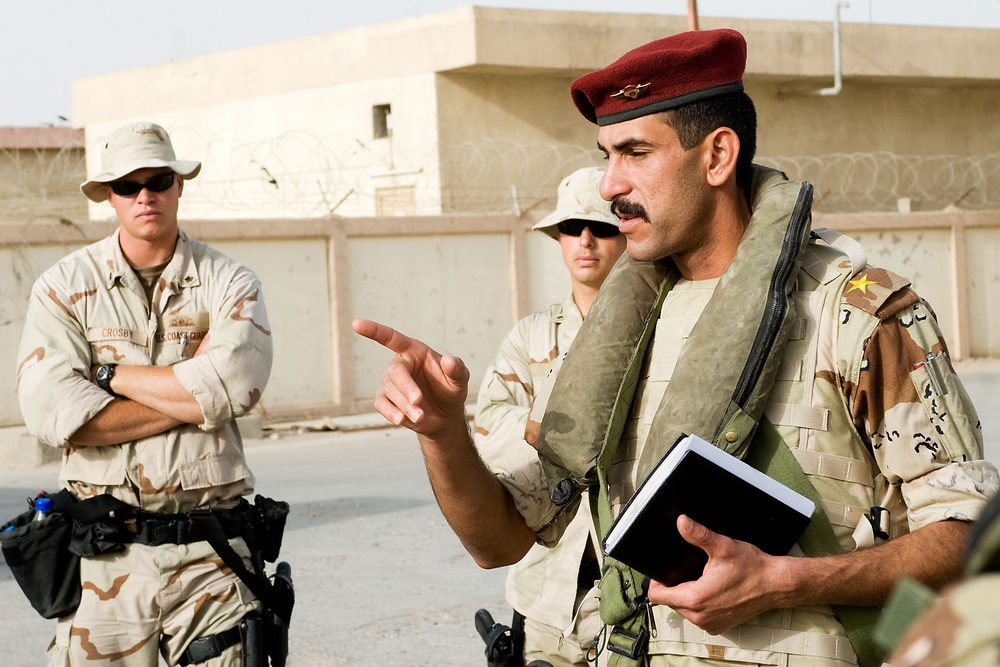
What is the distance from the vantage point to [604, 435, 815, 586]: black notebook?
200cm

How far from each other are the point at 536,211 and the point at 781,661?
1488 cm

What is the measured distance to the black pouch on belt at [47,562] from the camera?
3869 mm

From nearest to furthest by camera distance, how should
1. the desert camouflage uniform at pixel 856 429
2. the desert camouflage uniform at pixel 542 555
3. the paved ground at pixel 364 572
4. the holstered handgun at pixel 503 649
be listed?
the desert camouflage uniform at pixel 856 429, the desert camouflage uniform at pixel 542 555, the holstered handgun at pixel 503 649, the paved ground at pixel 364 572

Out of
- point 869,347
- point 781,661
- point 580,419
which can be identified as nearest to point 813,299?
point 869,347

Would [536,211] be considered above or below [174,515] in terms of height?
above

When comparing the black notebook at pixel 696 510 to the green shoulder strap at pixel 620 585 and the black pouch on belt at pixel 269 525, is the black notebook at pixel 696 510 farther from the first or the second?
the black pouch on belt at pixel 269 525

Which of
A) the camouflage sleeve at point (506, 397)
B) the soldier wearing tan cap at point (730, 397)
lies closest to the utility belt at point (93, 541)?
the camouflage sleeve at point (506, 397)

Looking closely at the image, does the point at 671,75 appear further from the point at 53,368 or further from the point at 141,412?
the point at 53,368

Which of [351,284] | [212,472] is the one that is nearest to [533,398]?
[212,472]

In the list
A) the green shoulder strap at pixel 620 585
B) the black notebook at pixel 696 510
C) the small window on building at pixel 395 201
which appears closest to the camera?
the black notebook at pixel 696 510

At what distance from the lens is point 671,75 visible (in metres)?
2.32

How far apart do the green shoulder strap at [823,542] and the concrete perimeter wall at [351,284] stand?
1194 centimetres

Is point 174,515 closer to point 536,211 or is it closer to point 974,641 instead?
point 974,641

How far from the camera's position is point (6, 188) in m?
25.6
